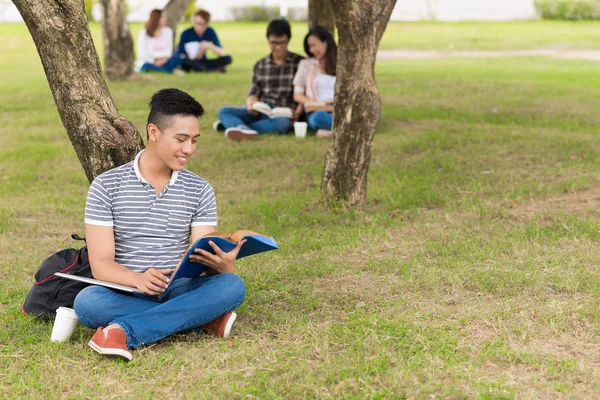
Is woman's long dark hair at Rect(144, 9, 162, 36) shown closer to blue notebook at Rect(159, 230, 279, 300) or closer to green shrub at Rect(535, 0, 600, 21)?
blue notebook at Rect(159, 230, 279, 300)

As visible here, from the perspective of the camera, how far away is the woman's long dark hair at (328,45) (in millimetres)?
8633

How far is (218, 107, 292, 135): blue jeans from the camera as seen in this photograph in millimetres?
9148

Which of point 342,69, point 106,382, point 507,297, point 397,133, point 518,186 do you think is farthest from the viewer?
point 397,133

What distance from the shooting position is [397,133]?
358 inches

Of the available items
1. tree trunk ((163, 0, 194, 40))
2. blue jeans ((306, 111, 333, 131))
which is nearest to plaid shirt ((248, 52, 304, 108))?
blue jeans ((306, 111, 333, 131))

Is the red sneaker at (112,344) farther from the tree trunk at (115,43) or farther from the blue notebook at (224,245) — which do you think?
the tree trunk at (115,43)

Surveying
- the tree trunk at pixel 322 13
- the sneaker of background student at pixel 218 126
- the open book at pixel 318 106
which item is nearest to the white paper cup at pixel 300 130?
the open book at pixel 318 106

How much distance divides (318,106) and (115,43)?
19.7 ft

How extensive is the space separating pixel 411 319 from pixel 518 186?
3118 millimetres

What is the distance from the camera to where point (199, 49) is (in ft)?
52.5

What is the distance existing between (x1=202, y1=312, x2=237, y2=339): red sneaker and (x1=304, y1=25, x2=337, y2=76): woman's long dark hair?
5.19m

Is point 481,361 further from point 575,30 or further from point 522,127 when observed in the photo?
point 575,30

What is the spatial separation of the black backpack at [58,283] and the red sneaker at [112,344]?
1.39 feet

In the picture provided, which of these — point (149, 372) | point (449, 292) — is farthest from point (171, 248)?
point (449, 292)
